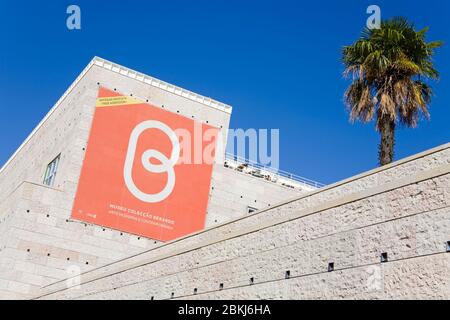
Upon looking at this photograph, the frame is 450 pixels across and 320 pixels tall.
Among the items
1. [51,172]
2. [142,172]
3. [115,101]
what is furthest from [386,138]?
[51,172]

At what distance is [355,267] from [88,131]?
2804 cm

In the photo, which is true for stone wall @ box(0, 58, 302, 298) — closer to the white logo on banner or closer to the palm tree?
the white logo on banner

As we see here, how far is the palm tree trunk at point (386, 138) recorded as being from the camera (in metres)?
24.0

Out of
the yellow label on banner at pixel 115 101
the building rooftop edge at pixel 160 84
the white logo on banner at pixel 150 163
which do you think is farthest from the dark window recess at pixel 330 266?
the building rooftop edge at pixel 160 84

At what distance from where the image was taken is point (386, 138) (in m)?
24.3

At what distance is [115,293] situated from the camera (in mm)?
22906

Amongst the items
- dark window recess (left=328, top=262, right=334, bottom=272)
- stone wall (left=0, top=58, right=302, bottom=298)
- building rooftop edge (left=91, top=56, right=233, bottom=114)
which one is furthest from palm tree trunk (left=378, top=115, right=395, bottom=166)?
building rooftop edge (left=91, top=56, right=233, bottom=114)

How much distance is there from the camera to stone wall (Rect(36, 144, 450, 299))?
12.4 m

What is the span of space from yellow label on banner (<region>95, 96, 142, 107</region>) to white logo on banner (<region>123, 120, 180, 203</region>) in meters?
1.75
